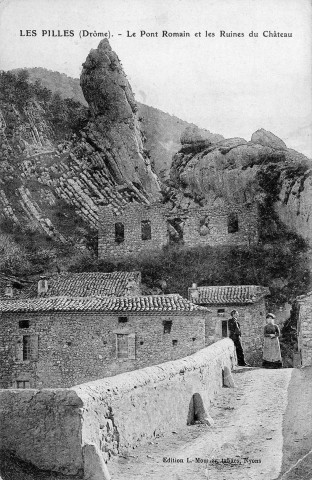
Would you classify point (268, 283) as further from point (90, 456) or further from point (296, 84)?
point (90, 456)

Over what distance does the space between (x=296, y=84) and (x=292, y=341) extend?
8.91 metres

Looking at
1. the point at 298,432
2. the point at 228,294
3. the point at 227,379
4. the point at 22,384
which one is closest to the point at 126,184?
the point at 228,294

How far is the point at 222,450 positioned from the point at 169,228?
15446 mm

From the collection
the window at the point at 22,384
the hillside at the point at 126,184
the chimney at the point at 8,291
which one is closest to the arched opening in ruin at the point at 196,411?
the hillside at the point at 126,184

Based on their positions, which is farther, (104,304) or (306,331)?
(104,304)

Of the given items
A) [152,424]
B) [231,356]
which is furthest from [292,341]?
[152,424]

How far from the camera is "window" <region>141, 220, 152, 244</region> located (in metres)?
21.6

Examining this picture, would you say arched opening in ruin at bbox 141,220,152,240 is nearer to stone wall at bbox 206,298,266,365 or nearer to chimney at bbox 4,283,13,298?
stone wall at bbox 206,298,266,365

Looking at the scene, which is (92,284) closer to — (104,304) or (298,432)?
(104,304)

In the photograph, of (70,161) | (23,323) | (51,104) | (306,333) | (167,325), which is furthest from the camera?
(70,161)

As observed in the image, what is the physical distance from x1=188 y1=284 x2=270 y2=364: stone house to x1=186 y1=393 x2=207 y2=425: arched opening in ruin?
36.0ft

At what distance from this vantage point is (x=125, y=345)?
17953mm

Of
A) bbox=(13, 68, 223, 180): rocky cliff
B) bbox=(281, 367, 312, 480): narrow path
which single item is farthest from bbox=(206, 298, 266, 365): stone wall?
bbox=(281, 367, 312, 480): narrow path

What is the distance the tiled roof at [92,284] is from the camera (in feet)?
66.5
